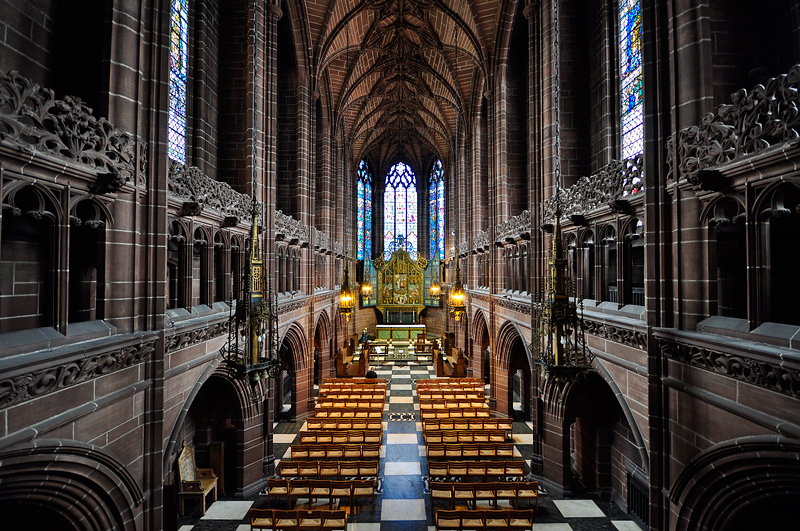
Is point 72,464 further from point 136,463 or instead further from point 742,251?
point 742,251

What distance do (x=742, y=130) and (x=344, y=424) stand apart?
12.2 meters

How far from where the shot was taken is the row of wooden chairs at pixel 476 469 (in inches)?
400

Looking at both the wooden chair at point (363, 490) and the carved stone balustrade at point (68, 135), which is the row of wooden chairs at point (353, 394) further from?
the carved stone balustrade at point (68, 135)

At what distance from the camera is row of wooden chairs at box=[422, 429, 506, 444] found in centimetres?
1209

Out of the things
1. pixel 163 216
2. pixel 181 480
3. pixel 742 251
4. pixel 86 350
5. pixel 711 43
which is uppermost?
pixel 711 43

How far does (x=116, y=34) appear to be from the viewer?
6219 mm

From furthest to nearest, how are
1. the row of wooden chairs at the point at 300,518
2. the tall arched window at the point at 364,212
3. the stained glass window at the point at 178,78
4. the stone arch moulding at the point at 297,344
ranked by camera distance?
1. the tall arched window at the point at 364,212
2. the stone arch moulding at the point at 297,344
3. the stained glass window at the point at 178,78
4. the row of wooden chairs at the point at 300,518

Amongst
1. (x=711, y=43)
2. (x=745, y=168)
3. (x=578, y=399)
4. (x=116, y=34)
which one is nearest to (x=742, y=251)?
(x=745, y=168)

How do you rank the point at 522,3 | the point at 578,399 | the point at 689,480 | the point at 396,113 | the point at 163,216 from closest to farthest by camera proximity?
the point at 689,480, the point at 163,216, the point at 578,399, the point at 522,3, the point at 396,113

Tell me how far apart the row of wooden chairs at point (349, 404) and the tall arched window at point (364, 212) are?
22197 mm

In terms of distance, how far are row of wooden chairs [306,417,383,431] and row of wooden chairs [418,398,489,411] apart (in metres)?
2.41

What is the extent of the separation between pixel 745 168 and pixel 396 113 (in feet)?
98.0

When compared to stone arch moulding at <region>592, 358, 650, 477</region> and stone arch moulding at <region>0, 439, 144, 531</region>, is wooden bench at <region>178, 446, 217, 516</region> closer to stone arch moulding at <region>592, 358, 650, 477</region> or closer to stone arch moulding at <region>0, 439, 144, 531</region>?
stone arch moulding at <region>0, 439, 144, 531</region>

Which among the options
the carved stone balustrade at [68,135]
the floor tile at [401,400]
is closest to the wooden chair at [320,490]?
the carved stone balustrade at [68,135]
